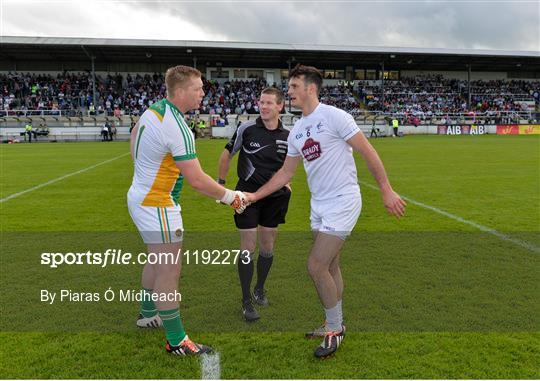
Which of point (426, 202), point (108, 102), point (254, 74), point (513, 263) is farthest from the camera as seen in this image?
point (254, 74)

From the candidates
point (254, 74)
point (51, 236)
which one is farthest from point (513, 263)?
point (254, 74)

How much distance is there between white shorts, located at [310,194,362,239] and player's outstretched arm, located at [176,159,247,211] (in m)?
0.71

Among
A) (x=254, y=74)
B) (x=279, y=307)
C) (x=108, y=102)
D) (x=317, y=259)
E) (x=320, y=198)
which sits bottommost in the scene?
(x=279, y=307)

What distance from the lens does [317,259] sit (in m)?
3.44

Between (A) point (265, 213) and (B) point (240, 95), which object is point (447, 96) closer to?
(B) point (240, 95)

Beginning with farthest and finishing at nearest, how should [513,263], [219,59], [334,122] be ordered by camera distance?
[219,59]
[513,263]
[334,122]

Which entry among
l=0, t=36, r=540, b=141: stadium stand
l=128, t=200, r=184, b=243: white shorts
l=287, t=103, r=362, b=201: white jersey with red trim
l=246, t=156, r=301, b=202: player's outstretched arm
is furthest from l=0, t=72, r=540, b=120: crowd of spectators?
l=128, t=200, r=184, b=243: white shorts

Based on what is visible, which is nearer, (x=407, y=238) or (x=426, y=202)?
(x=407, y=238)

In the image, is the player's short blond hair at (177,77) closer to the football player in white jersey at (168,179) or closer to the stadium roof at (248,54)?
the football player in white jersey at (168,179)

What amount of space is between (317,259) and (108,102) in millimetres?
44620

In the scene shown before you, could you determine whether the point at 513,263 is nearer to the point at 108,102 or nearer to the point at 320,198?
the point at 320,198

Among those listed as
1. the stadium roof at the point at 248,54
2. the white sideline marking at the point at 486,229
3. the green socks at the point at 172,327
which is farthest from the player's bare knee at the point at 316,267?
the stadium roof at the point at 248,54

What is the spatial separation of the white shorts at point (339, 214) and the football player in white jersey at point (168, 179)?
792 mm

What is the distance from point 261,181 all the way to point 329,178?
113 centimetres
